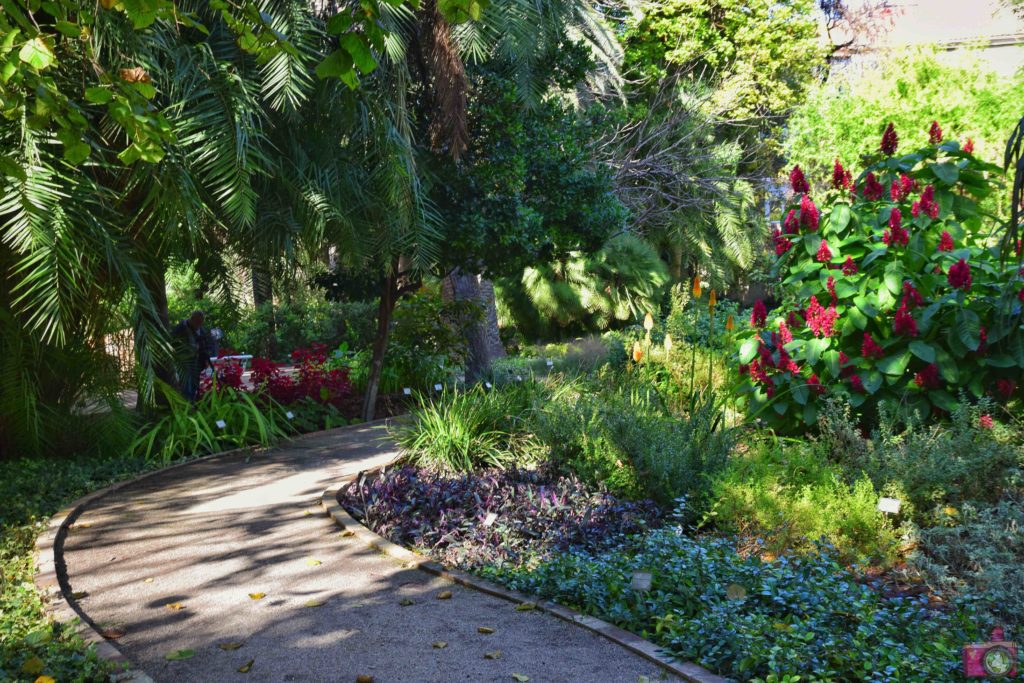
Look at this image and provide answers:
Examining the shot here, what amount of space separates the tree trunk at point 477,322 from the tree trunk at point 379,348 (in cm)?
92

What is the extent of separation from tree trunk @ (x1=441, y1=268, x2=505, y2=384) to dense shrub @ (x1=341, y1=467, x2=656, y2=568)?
5.48 metres

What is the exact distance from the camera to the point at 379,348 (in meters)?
12.6

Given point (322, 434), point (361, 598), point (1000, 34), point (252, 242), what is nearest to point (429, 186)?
point (252, 242)

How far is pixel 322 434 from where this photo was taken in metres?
11.2

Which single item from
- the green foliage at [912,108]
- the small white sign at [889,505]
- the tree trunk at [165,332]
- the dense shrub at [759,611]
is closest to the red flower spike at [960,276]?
the small white sign at [889,505]

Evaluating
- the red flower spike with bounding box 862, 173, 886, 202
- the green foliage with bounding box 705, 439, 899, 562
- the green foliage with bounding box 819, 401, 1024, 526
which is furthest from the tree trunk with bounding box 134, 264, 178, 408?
the red flower spike with bounding box 862, 173, 886, 202

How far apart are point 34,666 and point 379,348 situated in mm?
8634

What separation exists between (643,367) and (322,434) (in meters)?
3.95

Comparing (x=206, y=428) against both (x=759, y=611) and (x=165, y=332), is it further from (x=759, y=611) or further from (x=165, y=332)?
(x=759, y=611)

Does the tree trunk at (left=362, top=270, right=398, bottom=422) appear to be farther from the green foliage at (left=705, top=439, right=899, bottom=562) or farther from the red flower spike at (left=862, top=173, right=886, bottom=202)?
the green foliage at (left=705, top=439, right=899, bottom=562)

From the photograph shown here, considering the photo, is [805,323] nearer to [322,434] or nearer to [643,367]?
[643,367]

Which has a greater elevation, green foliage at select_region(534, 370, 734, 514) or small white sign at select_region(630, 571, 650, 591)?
green foliage at select_region(534, 370, 734, 514)

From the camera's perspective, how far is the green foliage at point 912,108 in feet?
57.9

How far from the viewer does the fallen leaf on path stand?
4055 mm
